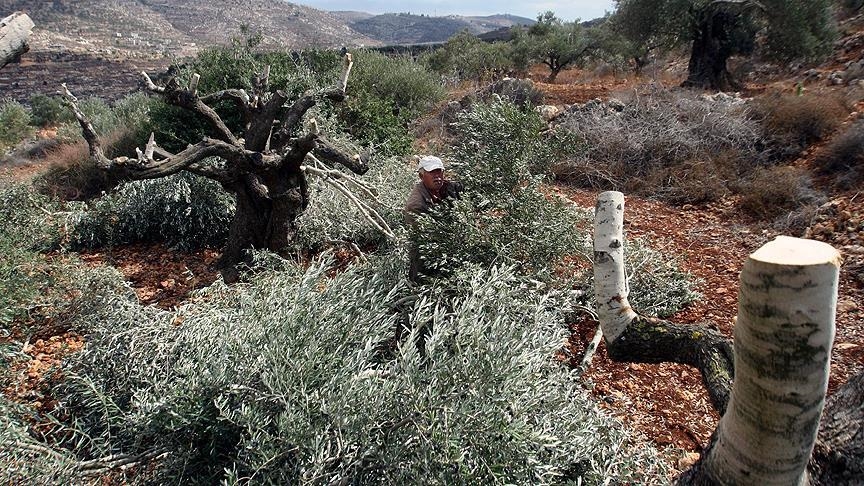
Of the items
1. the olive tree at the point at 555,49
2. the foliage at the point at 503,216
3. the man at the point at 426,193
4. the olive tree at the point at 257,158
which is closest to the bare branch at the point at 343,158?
the olive tree at the point at 257,158

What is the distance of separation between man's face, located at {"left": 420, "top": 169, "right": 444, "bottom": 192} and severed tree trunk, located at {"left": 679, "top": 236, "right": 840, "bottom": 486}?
2.72m

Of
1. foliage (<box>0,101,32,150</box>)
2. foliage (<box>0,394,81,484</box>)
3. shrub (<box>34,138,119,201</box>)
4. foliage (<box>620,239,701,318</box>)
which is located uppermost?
foliage (<box>620,239,701,318</box>)

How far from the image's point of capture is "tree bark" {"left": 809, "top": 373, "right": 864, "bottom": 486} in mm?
1097

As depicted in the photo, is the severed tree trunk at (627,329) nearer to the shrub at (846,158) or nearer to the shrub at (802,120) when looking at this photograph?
the shrub at (846,158)

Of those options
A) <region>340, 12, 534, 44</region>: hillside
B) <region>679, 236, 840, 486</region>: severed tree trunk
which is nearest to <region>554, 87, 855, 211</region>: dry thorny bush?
<region>679, 236, 840, 486</region>: severed tree trunk

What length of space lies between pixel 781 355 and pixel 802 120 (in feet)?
24.3

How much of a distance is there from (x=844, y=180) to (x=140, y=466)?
22.4 ft

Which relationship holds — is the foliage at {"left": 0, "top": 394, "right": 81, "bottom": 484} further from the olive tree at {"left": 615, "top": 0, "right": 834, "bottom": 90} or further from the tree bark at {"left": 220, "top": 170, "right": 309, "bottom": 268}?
the olive tree at {"left": 615, "top": 0, "right": 834, "bottom": 90}

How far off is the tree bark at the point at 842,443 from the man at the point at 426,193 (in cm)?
248

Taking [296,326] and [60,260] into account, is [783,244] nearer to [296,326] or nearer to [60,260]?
[296,326]

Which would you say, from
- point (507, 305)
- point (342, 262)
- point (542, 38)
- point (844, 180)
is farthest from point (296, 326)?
point (542, 38)

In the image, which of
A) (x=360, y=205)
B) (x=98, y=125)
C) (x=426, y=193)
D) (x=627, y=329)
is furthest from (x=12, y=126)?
(x=627, y=329)

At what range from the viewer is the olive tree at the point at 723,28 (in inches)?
376

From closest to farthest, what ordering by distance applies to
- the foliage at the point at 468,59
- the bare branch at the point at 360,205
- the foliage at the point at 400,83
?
the bare branch at the point at 360,205, the foliage at the point at 400,83, the foliage at the point at 468,59
